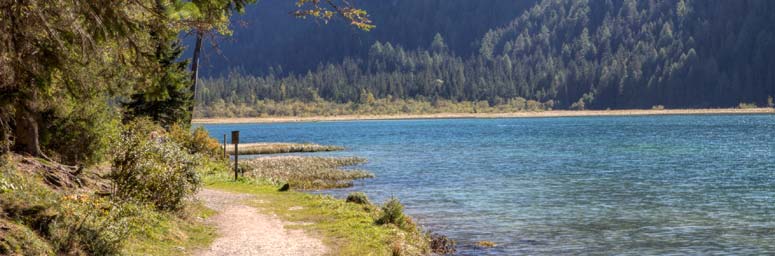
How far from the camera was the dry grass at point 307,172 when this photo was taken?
142 feet

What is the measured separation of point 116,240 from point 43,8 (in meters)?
4.78

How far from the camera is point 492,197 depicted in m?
38.2

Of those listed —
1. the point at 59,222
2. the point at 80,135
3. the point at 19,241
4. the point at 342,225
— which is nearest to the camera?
the point at 19,241

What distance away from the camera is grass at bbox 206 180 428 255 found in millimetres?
20406

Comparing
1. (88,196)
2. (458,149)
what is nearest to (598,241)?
(88,196)

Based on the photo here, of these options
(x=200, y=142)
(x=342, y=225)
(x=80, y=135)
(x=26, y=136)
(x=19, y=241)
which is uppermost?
(x=26, y=136)

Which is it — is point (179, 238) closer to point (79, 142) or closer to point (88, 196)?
point (88, 196)

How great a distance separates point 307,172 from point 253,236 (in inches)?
1225

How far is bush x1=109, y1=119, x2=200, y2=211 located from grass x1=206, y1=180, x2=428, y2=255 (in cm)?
361

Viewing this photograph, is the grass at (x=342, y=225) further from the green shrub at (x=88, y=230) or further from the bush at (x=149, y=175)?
the green shrub at (x=88, y=230)

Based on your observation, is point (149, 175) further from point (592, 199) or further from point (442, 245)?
point (592, 199)

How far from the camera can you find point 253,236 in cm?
2089

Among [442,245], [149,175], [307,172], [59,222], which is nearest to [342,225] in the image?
[442,245]

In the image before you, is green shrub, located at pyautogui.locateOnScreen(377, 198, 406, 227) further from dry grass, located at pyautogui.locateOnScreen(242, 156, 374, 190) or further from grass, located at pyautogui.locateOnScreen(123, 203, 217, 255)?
dry grass, located at pyautogui.locateOnScreen(242, 156, 374, 190)
